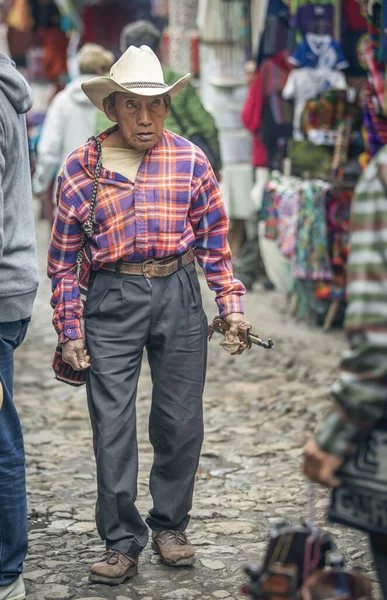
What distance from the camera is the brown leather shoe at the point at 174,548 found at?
15.5 feet

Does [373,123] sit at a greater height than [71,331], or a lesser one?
greater

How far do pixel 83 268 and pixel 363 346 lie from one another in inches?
78.1

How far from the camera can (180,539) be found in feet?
15.7

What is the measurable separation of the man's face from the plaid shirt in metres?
0.09

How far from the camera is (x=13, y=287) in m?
4.15

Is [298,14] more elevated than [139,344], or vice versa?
[298,14]

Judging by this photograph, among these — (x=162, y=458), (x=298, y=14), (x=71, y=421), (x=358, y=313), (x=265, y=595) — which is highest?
(x=298, y=14)

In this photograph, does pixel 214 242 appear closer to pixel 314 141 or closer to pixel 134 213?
pixel 134 213

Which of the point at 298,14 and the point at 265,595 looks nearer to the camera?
the point at 265,595

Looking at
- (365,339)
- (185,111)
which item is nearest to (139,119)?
(365,339)

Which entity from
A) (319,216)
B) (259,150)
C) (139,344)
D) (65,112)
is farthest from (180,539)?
(259,150)

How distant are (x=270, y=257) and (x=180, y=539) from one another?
20.7ft

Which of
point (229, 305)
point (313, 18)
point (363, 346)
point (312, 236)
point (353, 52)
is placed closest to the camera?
point (363, 346)

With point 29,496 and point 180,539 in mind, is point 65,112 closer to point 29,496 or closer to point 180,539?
point 29,496
